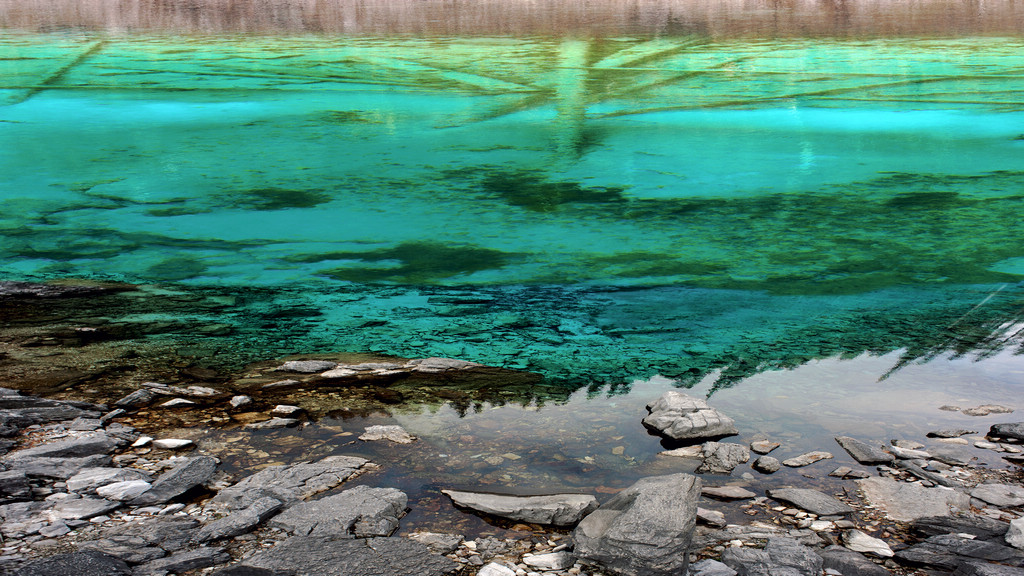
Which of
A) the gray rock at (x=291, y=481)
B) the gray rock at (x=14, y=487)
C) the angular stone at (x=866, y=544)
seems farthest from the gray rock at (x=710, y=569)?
the gray rock at (x=14, y=487)

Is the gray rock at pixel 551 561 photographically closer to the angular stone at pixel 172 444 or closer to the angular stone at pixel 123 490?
the angular stone at pixel 123 490

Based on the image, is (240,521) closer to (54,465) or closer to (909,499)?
(54,465)

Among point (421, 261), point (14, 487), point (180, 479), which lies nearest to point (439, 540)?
point (180, 479)

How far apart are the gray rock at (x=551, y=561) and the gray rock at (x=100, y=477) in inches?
41.1

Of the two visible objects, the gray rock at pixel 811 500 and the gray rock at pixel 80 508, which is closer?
the gray rock at pixel 80 508

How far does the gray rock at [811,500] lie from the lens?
222cm

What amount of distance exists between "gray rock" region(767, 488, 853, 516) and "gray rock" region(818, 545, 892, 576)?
19 centimetres

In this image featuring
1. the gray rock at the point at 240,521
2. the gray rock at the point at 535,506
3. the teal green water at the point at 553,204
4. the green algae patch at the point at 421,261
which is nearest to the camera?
the gray rock at the point at 240,521

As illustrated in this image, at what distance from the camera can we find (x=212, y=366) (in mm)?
3264

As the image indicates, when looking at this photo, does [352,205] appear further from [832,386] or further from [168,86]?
[168,86]

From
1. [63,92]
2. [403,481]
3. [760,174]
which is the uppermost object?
[63,92]

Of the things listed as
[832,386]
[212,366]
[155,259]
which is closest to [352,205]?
[155,259]

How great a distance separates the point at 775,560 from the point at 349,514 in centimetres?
99

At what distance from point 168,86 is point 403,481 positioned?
885 centimetres
